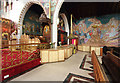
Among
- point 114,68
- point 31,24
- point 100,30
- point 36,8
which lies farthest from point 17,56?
point 100,30

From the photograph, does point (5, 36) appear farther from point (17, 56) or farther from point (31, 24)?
point (17, 56)

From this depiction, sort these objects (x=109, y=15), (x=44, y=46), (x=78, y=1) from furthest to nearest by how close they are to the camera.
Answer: (x=109, y=15) → (x=78, y=1) → (x=44, y=46)

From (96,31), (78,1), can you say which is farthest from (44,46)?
(96,31)

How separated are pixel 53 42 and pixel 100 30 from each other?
8752mm

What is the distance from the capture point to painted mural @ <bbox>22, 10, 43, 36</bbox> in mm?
7439

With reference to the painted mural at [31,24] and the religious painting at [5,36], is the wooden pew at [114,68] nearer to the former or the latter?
the painted mural at [31,24]

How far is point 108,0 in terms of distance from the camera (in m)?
6.68

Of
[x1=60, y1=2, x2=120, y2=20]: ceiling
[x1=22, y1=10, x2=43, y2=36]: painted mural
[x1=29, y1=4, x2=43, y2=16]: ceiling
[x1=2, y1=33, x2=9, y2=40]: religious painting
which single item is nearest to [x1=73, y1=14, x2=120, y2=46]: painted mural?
[x1=60, y1=2, x2=120, y2=20]: ceiling

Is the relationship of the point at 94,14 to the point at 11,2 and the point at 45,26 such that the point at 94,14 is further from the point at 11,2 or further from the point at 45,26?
the point at 11,2

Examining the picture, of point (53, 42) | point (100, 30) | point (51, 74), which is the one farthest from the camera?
point (100, 30)

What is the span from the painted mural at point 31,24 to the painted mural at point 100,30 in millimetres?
6911

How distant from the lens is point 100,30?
978cm

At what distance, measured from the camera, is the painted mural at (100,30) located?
29.4ft

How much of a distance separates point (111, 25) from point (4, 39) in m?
14.9
